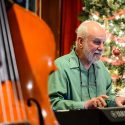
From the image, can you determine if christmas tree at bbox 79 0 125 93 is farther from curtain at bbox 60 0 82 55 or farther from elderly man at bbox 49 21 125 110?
elderly man at bbox 49 21 125 110

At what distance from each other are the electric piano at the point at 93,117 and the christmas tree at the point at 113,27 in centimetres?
229

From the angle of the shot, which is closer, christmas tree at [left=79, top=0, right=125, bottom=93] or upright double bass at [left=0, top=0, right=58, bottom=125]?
upright double bass at [left=0, top=0, right=58, bottom=125]

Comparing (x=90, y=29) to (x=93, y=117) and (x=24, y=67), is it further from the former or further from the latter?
(x=24, y=67)

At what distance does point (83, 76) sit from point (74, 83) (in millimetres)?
110

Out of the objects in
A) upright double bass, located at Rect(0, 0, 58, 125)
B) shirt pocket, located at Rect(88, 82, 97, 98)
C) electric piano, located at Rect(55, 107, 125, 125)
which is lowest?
shirt pocket, located at Rect(88, 82, 97, 98)

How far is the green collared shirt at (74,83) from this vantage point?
183cm

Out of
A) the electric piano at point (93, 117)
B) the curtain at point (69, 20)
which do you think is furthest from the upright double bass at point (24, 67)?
the curtain at point (69, 20)

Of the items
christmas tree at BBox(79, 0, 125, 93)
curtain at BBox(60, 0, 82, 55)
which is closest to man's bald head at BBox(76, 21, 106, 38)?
christmas tree at BBox(79, 0, 125, 93)

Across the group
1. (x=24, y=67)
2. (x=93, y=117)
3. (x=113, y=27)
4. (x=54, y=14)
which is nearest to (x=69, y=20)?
(x=54, y=14)

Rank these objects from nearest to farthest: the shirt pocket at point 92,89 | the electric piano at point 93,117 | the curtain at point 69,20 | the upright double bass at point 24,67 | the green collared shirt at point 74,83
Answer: the upright double bass at point 24,67, the electric piano at point 93,117, the green collared shirt at point 74,83, the shirt pocket at point 92,89, the curtain at point 69,20

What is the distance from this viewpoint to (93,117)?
48.9 inches

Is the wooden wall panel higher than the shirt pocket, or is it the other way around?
the wooden wall panel

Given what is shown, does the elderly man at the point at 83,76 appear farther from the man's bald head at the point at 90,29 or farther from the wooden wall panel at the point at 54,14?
the wooden wall panel at the point at 54,14

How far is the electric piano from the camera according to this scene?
119cm
